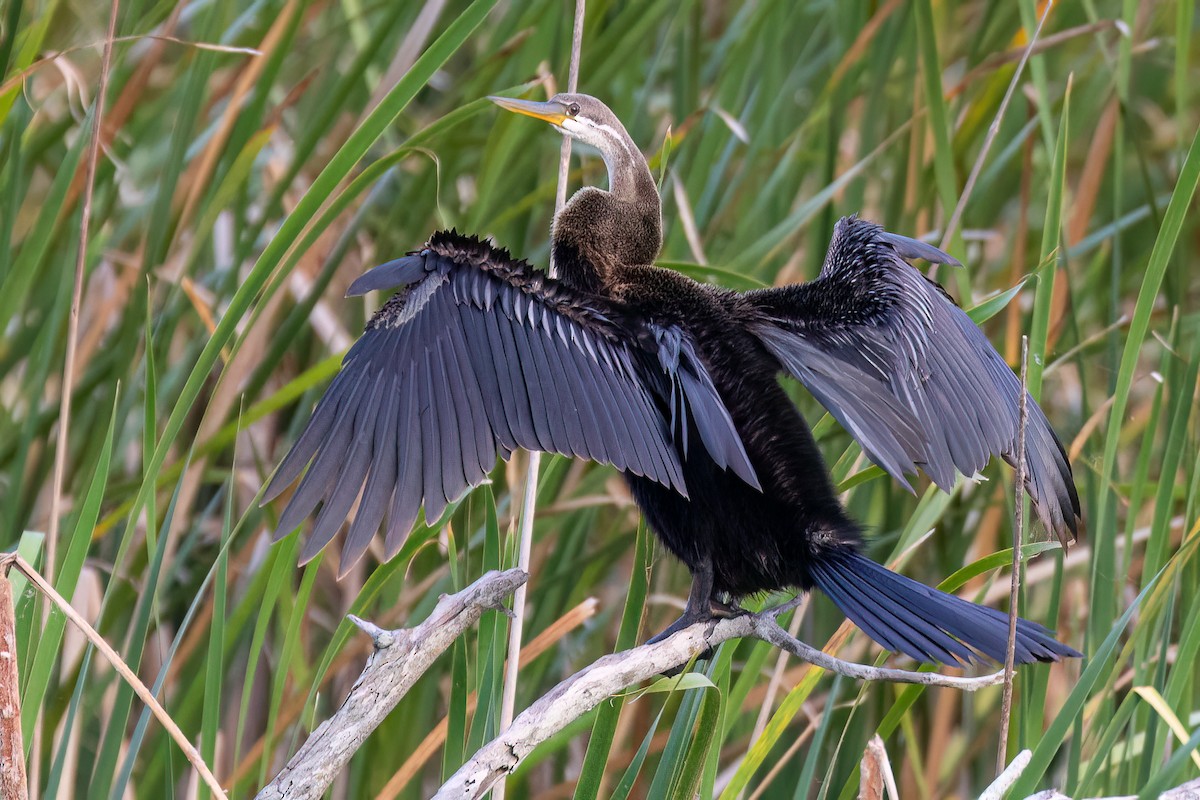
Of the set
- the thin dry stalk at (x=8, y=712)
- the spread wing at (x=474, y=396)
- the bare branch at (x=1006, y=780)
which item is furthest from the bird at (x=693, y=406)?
the thin dry stalk at (x=8, y=712)

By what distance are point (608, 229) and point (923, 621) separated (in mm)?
691

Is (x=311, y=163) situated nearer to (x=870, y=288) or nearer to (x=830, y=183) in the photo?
(x=830, y=183)

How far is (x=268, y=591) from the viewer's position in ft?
4.02

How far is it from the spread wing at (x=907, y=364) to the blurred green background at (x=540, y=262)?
0.20 feet

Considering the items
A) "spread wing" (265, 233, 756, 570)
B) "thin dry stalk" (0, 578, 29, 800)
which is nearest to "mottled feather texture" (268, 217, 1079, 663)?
"spread wing" (265, 233, 756, 570)

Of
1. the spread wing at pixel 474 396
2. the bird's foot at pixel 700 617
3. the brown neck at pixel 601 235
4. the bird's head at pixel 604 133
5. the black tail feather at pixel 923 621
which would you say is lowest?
the bird's foot at pixel 700 617

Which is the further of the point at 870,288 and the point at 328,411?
the point at 870,288

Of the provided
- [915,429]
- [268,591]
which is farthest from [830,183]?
[268,591]

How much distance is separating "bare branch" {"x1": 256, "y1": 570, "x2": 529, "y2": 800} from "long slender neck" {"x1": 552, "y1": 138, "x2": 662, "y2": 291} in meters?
0.57

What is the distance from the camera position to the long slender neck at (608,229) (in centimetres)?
168

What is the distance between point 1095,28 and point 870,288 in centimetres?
68

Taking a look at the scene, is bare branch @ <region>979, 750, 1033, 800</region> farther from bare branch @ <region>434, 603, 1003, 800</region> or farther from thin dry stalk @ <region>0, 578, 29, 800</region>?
thin dry stalk @ <region>0, 578, 29, 800</region>

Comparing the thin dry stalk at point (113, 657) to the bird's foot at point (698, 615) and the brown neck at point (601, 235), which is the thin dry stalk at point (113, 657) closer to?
the bird's foot at point (698, 615)

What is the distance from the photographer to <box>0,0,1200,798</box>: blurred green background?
1339 mm
